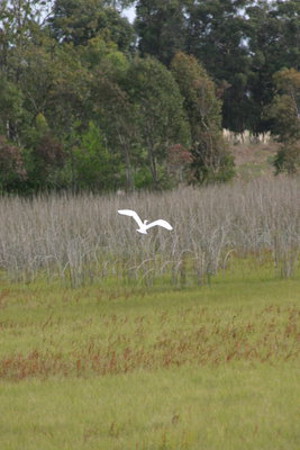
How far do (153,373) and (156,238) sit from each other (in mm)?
7163

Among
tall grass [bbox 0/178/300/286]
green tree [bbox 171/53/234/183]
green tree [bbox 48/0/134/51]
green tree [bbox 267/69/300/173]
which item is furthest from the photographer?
green tree [bbox 48/0/134/51]

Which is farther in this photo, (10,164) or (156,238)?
(10,164)

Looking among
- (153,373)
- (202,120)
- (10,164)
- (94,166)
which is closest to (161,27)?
(202,120)

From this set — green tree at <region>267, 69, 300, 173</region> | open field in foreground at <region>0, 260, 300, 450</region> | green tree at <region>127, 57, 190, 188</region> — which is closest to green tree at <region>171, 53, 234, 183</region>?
green tree at <region>127, 57, 190, 188</region>

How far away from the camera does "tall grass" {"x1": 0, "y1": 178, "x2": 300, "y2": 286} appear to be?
13.2m

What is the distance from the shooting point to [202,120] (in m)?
25.8

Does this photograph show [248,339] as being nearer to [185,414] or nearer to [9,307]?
[185,414]

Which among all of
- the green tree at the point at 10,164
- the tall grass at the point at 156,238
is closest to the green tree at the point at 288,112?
the green tree at the point at 10,164

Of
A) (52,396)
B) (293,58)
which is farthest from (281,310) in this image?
(293,58)

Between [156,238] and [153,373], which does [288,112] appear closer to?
[156,238]

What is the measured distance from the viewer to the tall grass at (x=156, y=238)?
1322 cm

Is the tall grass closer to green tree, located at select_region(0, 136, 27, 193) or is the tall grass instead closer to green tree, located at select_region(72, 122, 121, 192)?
green tree, located at select_region(0, 136, 27, 193)

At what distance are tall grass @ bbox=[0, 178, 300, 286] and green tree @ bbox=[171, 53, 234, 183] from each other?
6393 mm

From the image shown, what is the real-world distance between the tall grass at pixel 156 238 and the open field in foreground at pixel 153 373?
157 centimetres
